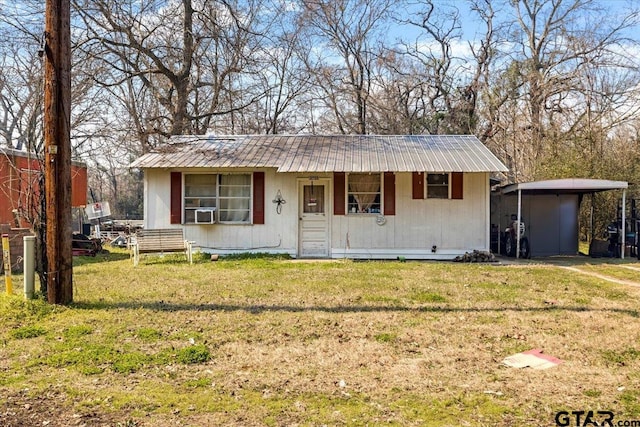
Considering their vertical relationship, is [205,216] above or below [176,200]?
below

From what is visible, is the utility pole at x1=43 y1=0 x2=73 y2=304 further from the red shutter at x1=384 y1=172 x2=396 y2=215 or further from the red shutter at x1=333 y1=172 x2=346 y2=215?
the red shutter at x1=384 y1=172 x2=396 y2=215

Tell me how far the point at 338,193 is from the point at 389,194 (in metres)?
1.29

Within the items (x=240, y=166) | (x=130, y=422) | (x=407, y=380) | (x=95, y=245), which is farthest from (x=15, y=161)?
(x=407, y=380)

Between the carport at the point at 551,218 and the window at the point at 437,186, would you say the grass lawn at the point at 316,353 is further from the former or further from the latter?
the carport at the point at 551,218

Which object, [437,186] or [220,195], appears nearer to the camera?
[437,186]

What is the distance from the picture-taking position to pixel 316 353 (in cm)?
435

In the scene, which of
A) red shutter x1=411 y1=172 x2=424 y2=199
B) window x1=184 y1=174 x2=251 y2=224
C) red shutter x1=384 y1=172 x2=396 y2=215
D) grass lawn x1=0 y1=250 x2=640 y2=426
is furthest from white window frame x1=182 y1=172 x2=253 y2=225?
grass lawn x1=0 y1=250 x2=640 y2=426

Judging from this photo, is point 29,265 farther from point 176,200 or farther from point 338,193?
point 338,193

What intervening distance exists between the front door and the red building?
5.27 m

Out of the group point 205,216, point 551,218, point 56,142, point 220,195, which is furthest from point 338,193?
point 56,142

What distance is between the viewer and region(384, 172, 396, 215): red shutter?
1173 centimetres

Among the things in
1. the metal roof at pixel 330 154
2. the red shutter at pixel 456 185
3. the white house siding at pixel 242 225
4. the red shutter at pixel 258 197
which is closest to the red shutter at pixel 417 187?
the metal roof at pixel 330 154

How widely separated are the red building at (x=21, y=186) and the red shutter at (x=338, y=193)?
5855 millimetres

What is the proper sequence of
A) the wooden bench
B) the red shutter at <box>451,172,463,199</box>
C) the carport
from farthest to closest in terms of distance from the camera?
the carport, the red shutter at <box>451,172,463,199</box>, the wooden bench
